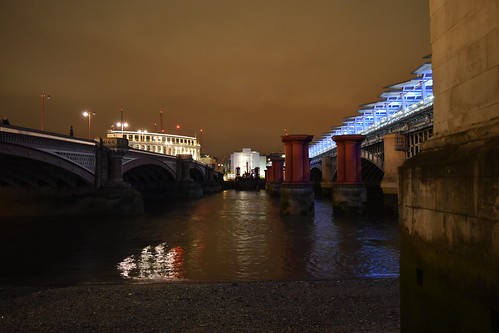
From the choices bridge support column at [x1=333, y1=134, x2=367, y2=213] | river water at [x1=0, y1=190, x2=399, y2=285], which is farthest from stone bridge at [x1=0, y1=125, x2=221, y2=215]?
bridge support column at [x1=333, y1=134, x2=367, y2=213]

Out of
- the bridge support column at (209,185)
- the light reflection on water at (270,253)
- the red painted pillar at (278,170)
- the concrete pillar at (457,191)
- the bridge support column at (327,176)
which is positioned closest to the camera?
the concrete pillar at (457,191)

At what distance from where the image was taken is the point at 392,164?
31234 millimetres

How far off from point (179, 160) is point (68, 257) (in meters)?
49.7

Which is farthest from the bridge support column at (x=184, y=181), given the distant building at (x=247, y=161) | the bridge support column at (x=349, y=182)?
the distant building at (x=247, y=161)

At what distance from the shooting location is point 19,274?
13461mm

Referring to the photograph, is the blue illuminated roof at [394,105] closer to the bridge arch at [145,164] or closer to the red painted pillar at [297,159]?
the red painted pillar at [297,159]

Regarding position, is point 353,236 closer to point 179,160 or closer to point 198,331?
point 198,331

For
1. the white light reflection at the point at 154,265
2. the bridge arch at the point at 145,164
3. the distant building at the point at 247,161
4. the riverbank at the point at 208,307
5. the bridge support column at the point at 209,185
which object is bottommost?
the white light reflection at the point at 154,265

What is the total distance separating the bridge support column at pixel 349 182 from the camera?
32281 mm

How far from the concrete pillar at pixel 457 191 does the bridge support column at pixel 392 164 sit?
2647cm

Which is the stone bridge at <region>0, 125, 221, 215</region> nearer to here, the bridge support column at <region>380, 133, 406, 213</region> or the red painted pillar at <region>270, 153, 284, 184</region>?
the bridge support column at <region>380, 133, 406, 213</region>

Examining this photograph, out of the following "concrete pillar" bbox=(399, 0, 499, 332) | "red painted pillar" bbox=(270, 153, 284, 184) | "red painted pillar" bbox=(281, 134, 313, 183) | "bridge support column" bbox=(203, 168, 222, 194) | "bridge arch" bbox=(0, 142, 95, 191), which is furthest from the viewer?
"bridge support column" bbox=(203, 168, 222, 194)

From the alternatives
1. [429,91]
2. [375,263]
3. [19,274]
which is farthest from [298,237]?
[429,91]

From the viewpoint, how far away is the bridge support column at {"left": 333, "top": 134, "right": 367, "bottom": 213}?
32281 millimetres
